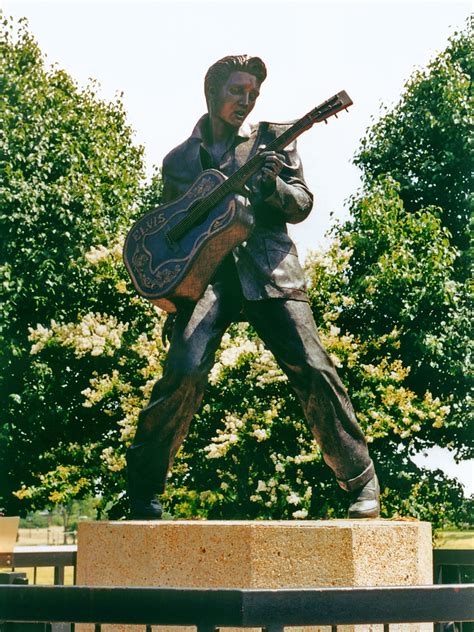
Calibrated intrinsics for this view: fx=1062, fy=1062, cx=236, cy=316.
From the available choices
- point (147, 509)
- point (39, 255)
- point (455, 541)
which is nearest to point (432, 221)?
point (39, 255)

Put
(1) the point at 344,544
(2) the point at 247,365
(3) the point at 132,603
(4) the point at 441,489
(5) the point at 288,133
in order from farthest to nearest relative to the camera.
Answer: (4) the point at 441,489, (2) the point at 247,365, (5) the point at 288,133, (1) the point at 344,544, (3) the point at 132,603

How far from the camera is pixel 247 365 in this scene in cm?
1794

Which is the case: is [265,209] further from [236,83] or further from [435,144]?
[435,144]

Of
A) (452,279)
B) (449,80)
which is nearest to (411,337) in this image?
(452,279)

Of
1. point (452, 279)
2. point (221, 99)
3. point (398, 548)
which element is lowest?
point (398, 548)

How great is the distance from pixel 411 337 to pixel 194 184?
15.2m

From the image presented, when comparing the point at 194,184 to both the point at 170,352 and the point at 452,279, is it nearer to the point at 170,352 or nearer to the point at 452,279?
the point at 170,352

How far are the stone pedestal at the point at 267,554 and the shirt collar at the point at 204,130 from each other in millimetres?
2240

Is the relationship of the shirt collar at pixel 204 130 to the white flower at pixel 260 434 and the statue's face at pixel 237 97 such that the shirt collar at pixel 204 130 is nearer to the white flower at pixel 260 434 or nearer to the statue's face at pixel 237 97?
the statue's face at pixel 237 97

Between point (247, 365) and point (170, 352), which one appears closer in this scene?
point (170, 352)

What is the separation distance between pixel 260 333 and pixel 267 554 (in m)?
1.43

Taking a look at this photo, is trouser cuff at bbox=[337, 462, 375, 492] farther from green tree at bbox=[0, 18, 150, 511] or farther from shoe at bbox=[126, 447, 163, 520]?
green tree at bbox=[0, 18, 150, 511]

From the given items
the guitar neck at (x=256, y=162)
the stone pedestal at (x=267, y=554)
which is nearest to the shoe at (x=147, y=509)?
the stone pedestal at (x=267, y=554)

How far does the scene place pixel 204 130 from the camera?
20.4ft
